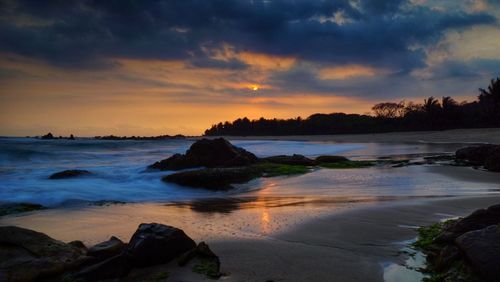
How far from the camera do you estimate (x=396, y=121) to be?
78.0 metres

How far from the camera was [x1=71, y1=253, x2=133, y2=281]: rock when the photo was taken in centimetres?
423

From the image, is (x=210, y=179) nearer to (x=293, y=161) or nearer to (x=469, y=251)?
(x=293, y=161)

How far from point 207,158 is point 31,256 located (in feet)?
42.6

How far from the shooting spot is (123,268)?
4.31 m

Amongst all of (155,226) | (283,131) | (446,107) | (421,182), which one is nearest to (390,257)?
(155,226)

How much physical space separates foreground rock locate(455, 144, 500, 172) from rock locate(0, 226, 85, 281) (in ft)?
45.9

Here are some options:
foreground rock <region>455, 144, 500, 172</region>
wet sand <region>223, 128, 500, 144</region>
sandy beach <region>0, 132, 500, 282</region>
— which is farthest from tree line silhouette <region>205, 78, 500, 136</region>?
sandy beach <region>0, 132, 500, 282</region>

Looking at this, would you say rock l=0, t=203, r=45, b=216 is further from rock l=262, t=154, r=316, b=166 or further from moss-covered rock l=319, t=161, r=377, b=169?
moss-covered rock l=319, t=161, r=377, b=169

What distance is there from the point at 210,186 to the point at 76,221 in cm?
542

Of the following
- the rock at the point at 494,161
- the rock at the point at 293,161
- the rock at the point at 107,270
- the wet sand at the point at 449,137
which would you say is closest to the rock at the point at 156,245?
the rock at the point at 107,270

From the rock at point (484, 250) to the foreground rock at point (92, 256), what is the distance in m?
2.29

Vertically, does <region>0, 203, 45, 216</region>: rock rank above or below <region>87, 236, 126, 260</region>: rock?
below

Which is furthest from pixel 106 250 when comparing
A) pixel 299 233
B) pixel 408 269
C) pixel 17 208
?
pixel 17 208

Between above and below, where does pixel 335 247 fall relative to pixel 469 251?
below
